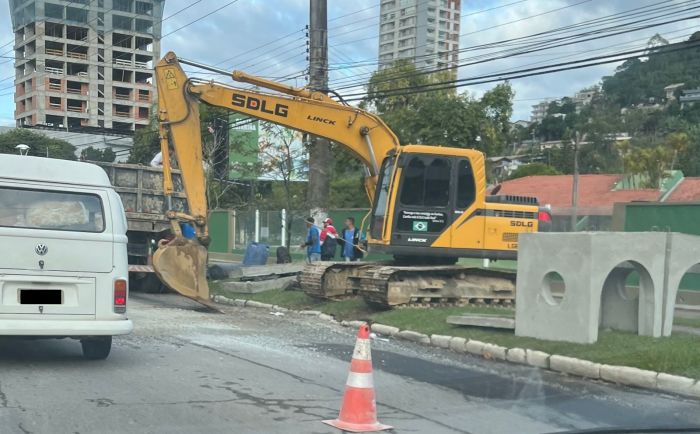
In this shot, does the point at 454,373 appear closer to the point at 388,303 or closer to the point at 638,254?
the point at 638,254

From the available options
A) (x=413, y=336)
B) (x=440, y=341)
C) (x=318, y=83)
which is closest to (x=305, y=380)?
(x=440, y=341)

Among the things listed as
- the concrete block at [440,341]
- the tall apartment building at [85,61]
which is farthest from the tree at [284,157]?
the tall apartment building at [85,61]

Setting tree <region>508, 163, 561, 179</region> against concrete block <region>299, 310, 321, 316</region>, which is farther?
tree <region>508, 163, 561, 179</region>

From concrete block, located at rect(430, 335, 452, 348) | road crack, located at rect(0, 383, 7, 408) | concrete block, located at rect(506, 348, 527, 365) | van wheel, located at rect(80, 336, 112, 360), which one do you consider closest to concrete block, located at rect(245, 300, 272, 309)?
concrete block, located at rect(430, 335, 452, 348)

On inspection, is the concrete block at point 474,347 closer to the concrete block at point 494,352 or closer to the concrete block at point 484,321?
the concrete block at point 494,352

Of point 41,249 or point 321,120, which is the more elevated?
point 321,120

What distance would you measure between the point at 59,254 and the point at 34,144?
60.7m

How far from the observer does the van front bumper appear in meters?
7.14

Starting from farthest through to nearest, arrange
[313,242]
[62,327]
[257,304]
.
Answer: [313,242], [257,304], [62,327]

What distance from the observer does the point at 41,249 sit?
736cm

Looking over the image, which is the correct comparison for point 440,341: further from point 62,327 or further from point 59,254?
point 59,254

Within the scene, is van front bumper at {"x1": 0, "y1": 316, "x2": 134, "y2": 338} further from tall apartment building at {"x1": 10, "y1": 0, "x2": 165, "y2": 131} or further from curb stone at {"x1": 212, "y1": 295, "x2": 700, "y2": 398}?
tall apartment building at {"x1": 10, "y1": 0, "x2": 165, "y2": 131}

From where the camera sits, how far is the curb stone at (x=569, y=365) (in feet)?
26.0

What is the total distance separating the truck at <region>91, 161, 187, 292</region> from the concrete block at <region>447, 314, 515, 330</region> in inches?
338
